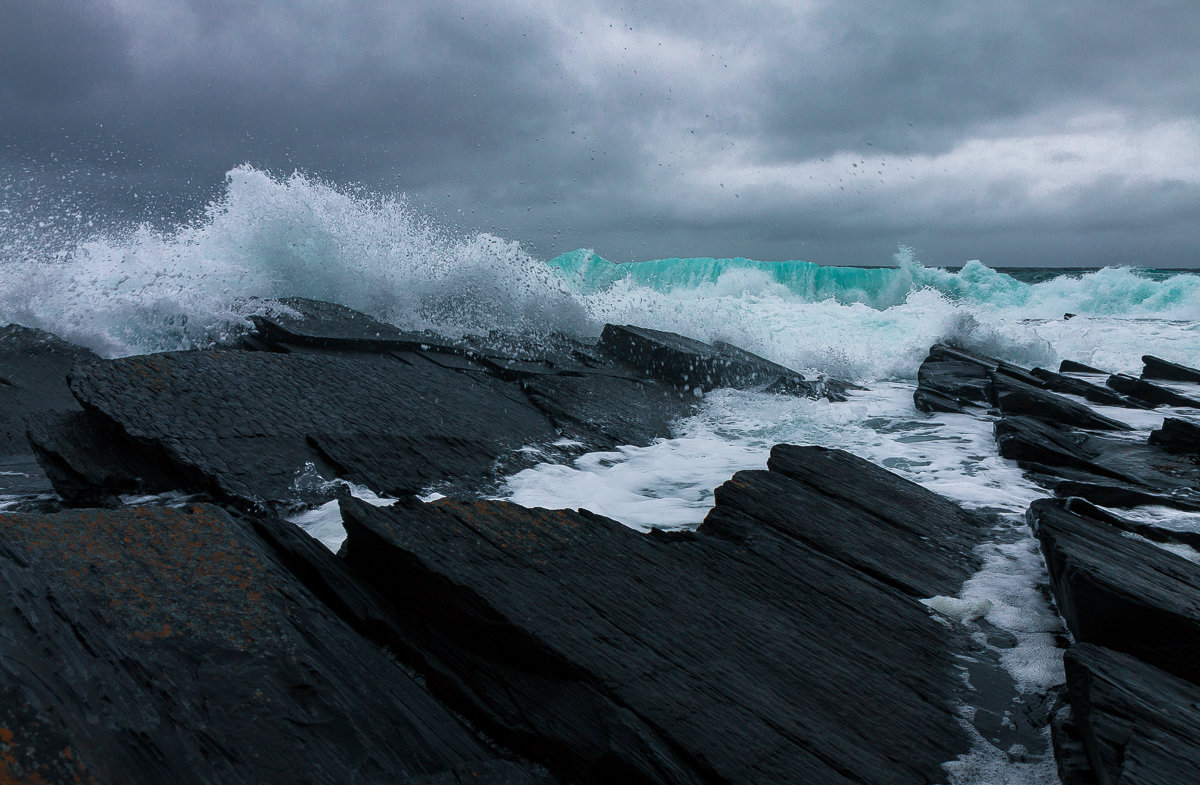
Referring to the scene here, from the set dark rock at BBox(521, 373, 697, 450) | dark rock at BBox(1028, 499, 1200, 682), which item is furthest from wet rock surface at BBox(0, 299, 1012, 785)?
dark rock at BBox(521, 373, 697, 450)

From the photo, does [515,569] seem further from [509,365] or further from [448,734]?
[509,365]

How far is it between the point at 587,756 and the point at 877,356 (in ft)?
34.3

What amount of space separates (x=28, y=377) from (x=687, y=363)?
19.1 ft

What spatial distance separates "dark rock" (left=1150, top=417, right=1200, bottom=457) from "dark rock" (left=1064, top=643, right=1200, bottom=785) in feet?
13.2

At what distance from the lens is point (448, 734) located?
1.97 m

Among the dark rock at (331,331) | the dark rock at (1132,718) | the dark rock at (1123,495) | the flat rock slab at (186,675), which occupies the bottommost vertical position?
the dark rock at (1123,495)

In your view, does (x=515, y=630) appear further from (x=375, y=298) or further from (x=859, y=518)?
(x=375, y=298)

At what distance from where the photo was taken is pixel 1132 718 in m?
1.94

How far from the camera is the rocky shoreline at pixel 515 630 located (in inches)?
69.9

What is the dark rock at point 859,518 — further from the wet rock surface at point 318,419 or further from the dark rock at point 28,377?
the dark rock at point 28,377

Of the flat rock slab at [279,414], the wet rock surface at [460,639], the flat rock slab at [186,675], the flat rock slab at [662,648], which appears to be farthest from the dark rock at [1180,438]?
the flat rock slab at [186,675]

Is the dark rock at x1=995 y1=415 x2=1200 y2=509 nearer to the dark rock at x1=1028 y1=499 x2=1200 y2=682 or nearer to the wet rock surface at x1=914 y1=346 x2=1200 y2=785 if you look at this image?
the wet rock surface at x1=914 y1=346 x2=1200 y2=785

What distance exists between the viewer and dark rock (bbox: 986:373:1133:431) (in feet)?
21.7

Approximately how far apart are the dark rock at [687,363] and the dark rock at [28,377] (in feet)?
16.4
